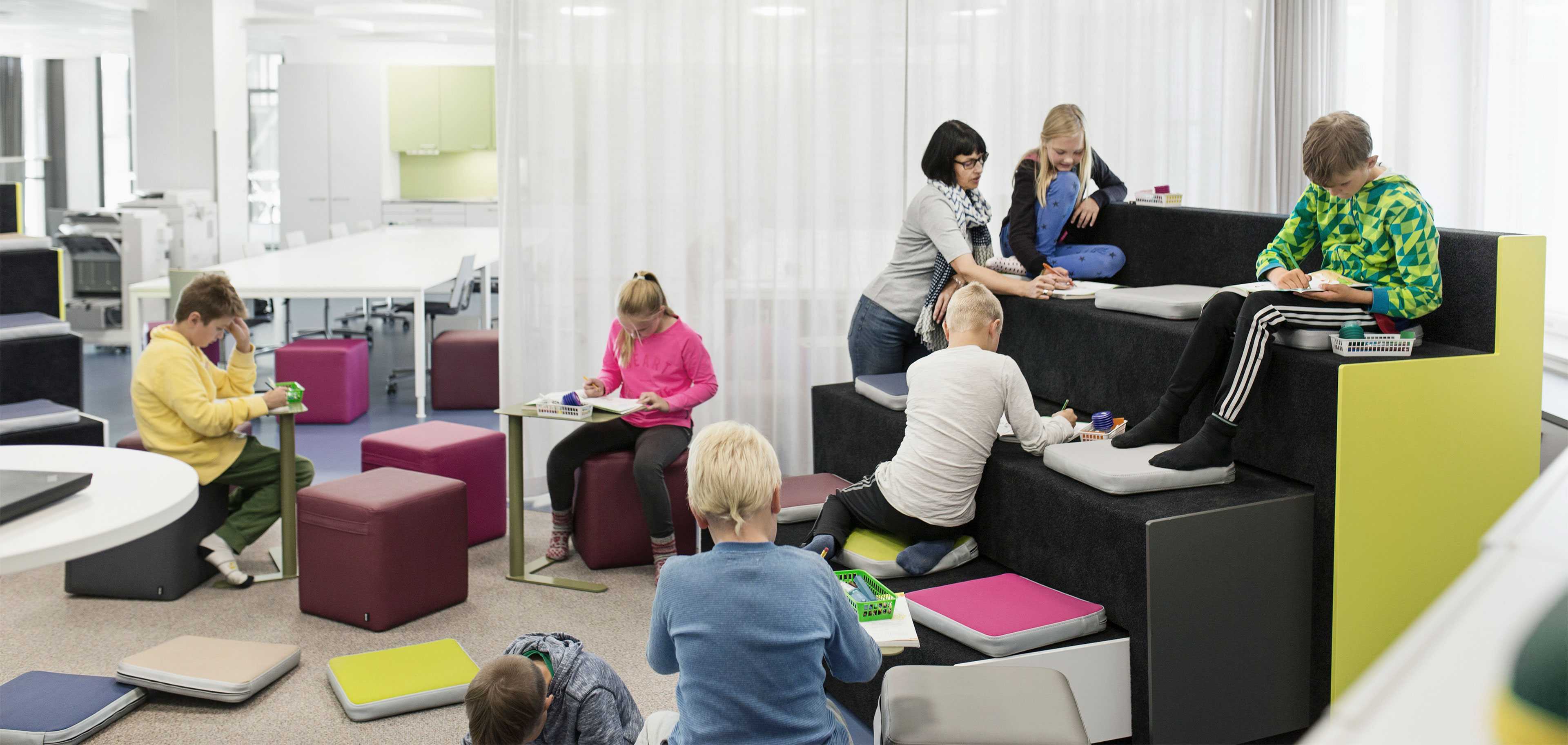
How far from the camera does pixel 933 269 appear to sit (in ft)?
15.1

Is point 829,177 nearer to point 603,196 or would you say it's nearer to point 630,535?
point 603,196

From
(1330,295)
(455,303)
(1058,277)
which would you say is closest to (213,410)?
(1058,277)

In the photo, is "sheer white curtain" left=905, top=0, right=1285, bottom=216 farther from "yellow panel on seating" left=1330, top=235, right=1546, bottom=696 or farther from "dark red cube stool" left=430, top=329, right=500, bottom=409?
"dark red cube stool" left=430, top=329, right=500, bottom=409

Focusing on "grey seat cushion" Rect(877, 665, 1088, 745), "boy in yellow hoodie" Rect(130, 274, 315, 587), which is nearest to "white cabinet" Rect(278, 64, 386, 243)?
"boy in yellow hoodie" Rect(130, 274, 315, 587)

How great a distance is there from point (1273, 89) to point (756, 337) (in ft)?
9.69

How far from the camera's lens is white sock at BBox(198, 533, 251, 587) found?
4168 millimetres

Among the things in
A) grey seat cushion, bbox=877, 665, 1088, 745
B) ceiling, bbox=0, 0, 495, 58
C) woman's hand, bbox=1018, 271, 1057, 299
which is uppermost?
ceiling, bbox=0, 0, 495, 58

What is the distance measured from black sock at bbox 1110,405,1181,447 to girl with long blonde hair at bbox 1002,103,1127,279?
1214 mm

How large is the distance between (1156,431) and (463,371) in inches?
199

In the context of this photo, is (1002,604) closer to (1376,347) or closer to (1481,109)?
(1376,347)

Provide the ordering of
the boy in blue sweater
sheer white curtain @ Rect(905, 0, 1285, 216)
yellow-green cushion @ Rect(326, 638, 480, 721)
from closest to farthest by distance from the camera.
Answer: the boy in blue sweater, yellow-green cushion @ Rect(326, 638, 480, 721), sheer white curtain @ Rect(905, 0, 1285, 216)

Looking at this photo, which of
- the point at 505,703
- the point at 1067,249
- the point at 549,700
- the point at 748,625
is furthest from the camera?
the point at 1067,249

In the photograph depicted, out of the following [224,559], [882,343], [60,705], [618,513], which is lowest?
[60,705]

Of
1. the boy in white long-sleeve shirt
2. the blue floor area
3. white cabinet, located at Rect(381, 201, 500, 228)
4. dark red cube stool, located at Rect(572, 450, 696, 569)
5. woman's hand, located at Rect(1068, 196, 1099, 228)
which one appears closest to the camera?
the boy in white long-sleeve shirt
